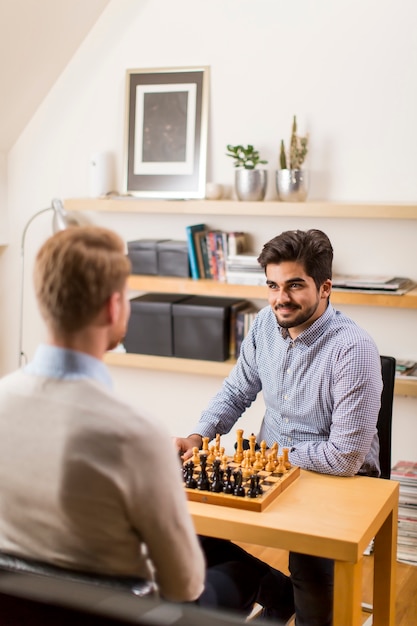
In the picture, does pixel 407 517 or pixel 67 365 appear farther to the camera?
pixel 407 517

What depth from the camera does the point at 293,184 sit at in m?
3.90

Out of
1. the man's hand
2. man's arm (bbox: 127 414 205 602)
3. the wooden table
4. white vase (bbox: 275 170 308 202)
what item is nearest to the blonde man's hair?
man's arm (bbox: 127 414 205 602)

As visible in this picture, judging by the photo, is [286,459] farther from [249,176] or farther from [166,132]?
[166,132]

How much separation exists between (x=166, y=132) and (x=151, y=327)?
3.09 ft

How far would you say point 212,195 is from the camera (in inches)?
163

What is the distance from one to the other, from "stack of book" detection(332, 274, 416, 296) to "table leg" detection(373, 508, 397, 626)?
4.96 ft

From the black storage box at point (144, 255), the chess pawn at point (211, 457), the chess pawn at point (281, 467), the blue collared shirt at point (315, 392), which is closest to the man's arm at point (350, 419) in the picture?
the blue collared shirt at point (315, 392)

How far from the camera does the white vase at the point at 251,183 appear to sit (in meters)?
3.98

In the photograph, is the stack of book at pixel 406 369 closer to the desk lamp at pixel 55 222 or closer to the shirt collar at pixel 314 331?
the shirt collar at pixel 314 331

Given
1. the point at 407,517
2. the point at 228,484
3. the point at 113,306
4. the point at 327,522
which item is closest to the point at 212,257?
the point at 407,517

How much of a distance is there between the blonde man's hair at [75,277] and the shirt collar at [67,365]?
38mm

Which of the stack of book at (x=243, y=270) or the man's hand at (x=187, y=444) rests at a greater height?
the stack of book at (x=243, y=270)

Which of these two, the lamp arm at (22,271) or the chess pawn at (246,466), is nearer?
the chess pawn at (246,466)

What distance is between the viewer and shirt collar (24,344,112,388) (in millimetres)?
1461
